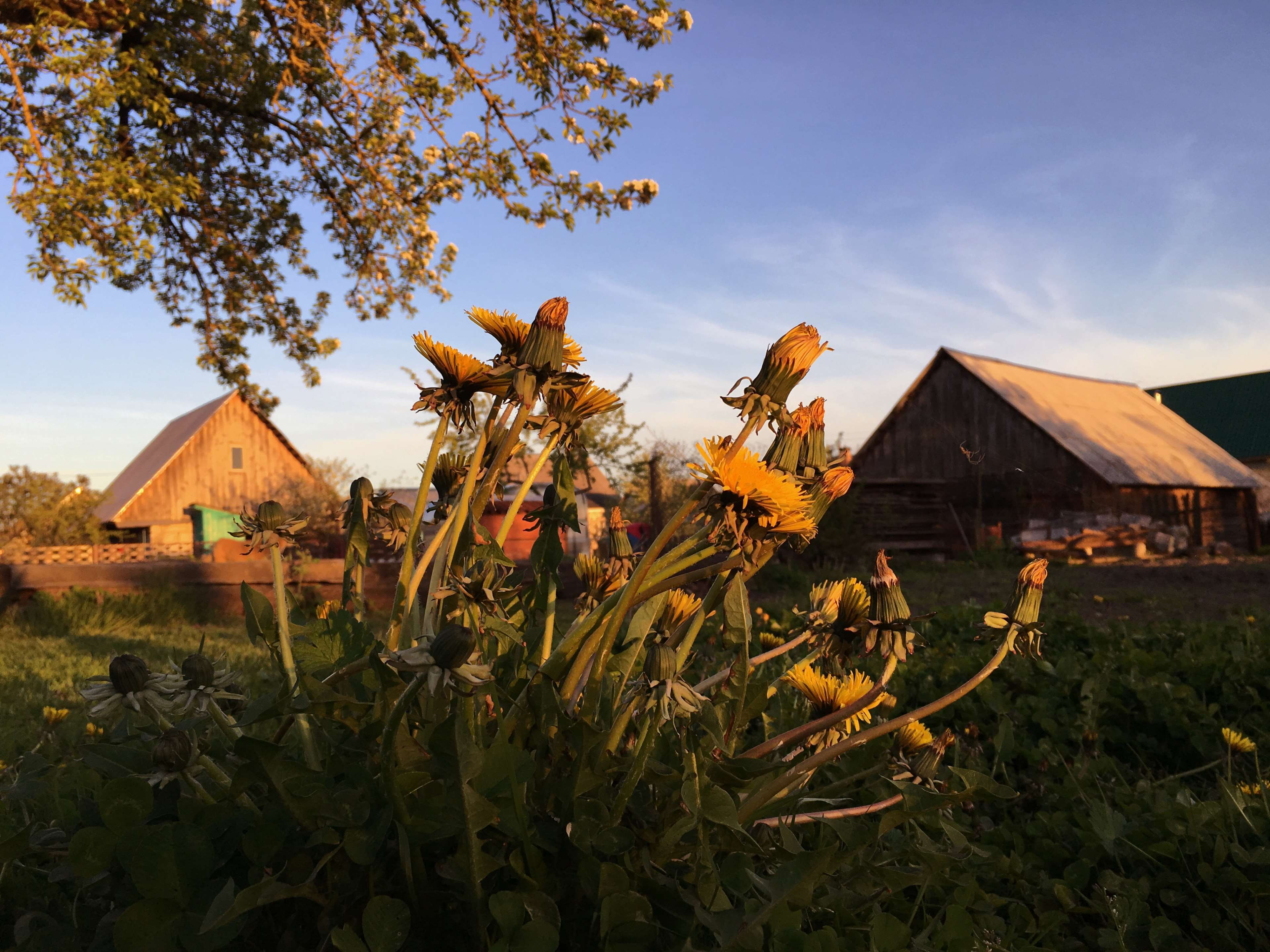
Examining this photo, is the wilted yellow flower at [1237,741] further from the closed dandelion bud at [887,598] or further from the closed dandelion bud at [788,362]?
the closed dandelion bud at [788,362]

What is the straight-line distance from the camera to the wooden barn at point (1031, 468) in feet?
57.0

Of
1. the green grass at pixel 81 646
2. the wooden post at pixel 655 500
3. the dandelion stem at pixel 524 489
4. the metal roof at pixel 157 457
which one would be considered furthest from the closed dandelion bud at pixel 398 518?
the metal roof at pixel 157 457

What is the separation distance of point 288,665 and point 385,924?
396 millimetres

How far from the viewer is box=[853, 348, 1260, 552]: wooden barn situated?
1736cm

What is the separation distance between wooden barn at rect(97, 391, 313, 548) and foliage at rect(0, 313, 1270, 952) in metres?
27.9

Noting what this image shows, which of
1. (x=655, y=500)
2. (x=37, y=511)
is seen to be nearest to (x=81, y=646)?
(x=655, y=500)

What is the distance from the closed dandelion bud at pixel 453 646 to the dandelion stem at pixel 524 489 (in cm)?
35

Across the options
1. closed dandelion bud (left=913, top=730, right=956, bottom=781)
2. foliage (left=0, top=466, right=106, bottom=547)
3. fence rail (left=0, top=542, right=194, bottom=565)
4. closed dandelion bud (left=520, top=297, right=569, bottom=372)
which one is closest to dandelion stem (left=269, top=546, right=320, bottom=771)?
closed dandelion bud (left=520, top=297, right=569, bottom=372)

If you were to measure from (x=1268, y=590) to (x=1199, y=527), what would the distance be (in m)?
13.9

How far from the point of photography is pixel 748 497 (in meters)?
0.96

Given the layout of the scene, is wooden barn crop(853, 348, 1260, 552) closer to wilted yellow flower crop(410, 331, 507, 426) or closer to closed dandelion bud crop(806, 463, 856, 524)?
closed dandelion bud crop(806, 463, 856, 524)

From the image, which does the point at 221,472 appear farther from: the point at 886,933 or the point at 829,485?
the point at 886,933

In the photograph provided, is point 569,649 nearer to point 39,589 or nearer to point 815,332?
point 815,332

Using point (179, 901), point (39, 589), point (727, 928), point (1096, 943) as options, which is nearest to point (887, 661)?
point (727, 928)
